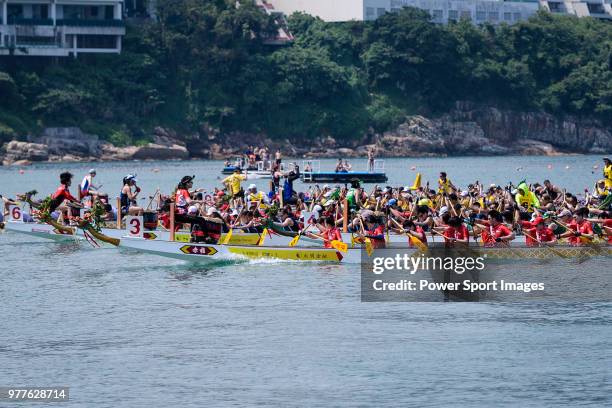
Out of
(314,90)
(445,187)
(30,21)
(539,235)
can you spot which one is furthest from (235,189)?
Answer: (314,90)

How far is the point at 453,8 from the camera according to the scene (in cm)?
17688

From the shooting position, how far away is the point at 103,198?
4919cm

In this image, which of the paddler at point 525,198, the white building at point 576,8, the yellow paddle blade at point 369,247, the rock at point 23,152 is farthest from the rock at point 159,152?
the yellow paddle blade at point 369,247

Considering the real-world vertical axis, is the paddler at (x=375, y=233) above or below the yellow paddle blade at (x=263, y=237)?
above

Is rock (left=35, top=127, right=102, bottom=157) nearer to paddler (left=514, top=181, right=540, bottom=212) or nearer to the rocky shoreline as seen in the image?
the rocky shoreline

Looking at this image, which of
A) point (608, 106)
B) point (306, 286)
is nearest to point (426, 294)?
point (306, 286)

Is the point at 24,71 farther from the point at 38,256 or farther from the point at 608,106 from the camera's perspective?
the point at 38,256

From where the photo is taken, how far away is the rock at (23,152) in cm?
13125

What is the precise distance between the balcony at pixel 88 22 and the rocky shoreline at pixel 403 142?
10.9 m

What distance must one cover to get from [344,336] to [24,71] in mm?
108768

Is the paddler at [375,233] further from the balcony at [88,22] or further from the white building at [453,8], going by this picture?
the white building at [453,8]

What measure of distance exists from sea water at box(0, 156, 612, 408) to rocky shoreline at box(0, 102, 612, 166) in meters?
92.1

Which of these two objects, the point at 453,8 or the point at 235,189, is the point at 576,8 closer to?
the point at 453,8

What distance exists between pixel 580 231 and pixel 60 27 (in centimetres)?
10422
